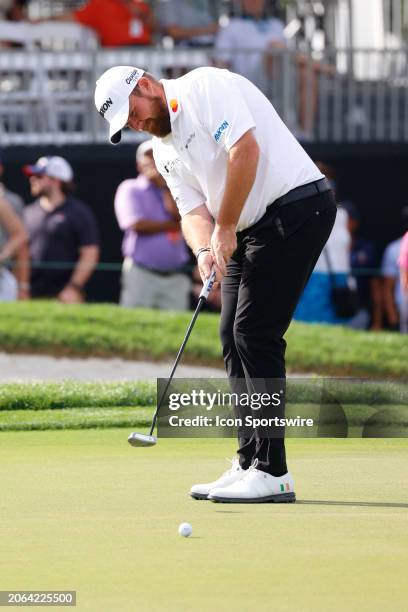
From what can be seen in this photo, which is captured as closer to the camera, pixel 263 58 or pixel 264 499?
pixel 264 499

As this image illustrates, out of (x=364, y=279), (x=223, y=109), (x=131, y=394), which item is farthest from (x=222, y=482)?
(x=364, y=279)

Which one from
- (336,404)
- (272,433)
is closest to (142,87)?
(272,433)

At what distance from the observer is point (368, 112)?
709 inches

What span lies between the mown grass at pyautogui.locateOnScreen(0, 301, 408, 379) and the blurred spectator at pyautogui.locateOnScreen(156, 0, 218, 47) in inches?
200

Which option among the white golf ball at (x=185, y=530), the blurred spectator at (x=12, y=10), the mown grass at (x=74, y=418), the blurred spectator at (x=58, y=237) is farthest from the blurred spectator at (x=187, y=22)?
the white golf ball at (x=185, y=530)

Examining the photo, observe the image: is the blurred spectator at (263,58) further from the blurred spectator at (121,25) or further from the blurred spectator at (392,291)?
the blurred spectator at (392,291)

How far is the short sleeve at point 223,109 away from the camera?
19.0 feet

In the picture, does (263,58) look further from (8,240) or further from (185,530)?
(185,530)

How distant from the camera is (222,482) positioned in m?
6.05

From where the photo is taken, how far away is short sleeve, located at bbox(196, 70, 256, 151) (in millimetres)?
5777

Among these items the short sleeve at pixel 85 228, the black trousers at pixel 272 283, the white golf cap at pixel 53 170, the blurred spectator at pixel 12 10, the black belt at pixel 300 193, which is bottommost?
the short sleeve at pixel 85 228

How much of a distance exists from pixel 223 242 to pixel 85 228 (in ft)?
27.2

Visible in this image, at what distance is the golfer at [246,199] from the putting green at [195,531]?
29 centimetres

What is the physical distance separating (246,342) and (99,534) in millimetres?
1277
